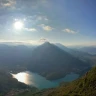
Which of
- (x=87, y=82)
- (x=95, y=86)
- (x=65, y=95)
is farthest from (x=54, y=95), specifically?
(x=95, y=86)

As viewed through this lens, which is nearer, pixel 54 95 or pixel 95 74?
pixel 95 74

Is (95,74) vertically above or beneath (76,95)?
above

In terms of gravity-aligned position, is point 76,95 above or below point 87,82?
below

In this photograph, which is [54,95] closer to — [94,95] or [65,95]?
[65,95]

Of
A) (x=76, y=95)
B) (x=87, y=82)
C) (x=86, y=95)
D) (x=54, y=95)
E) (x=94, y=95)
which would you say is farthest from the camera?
(x=54, y=95)

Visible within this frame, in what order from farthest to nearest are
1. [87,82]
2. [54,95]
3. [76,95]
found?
[54,95]
[87,82]
[76,95]

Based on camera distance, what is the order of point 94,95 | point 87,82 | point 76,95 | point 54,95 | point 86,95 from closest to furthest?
point 94,95 < point 86,95 < point 76,95 < point 87,82 < point 54,95

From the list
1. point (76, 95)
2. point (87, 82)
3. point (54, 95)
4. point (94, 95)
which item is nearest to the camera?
point (94, 95)

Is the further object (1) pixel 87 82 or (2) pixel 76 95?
(1) pixel 87 82

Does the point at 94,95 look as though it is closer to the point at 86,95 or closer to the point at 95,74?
the point at 86,95
